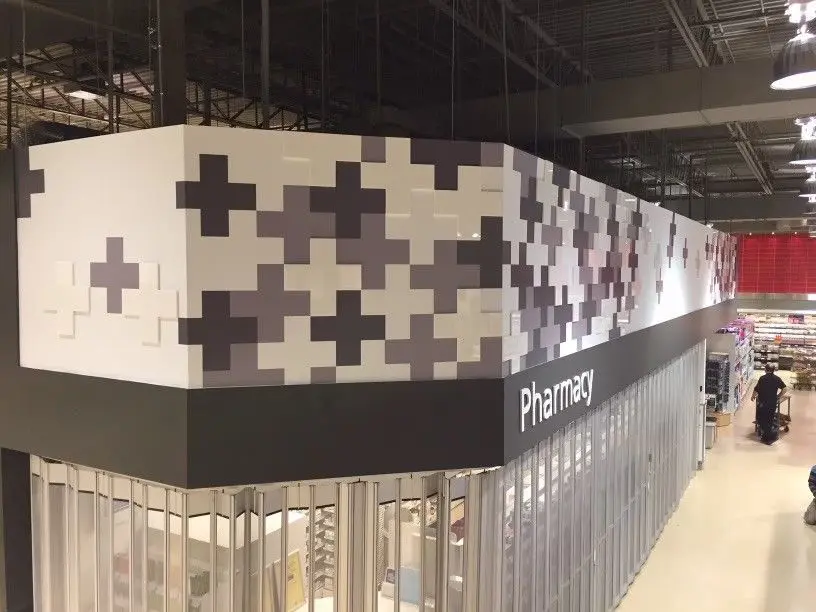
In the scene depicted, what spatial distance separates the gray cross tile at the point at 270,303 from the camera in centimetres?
286

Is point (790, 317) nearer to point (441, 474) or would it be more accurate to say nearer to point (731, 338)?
point (731, 338)

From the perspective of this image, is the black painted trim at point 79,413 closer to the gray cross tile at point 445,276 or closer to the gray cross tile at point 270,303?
A: the gray cross tile at point 270,303

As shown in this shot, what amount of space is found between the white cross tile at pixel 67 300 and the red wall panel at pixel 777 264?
59.7 ft

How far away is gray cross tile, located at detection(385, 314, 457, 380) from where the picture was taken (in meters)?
3.15

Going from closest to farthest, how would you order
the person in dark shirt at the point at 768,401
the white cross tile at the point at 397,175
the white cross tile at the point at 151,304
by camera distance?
the white cross tile at the point at 151,304 < the white cross tile at the point at 397,175 < the person in dark shirt at the point at 768,401

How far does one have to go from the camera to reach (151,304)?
287 centimetres

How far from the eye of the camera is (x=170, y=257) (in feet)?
9.17

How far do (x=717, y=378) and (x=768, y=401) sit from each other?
3.08ft

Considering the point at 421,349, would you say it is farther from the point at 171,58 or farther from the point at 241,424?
the point at 171,58

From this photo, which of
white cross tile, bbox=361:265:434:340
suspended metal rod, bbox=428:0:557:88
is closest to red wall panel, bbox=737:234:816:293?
suspended metal rod, bbox=428:0:557:88

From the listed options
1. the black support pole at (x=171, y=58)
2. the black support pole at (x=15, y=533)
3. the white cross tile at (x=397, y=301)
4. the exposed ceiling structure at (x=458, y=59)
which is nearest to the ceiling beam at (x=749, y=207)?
the exposed ceiling structure at (x=458, y=59)

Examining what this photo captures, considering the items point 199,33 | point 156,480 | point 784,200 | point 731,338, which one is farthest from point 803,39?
point 784,200

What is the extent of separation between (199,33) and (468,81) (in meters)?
3.15

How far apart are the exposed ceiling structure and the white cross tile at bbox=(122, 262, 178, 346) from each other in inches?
80.3
